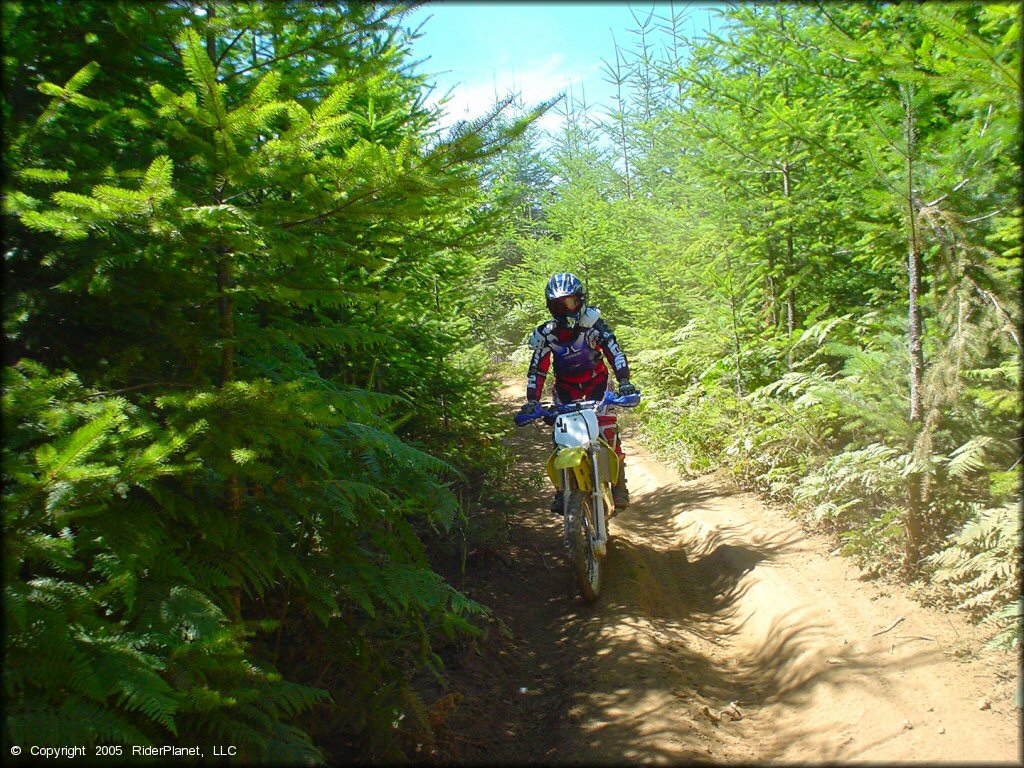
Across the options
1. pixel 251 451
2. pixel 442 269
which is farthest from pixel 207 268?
pixel 442 269

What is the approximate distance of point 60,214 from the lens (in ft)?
8.71

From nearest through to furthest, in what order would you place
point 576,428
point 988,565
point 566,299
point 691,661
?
point 988,565
point 691,661
point 576,428
point 566,299

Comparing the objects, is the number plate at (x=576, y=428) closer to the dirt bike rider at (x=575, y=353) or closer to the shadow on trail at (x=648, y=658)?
the dirt bike rider at (x=575, y=353)

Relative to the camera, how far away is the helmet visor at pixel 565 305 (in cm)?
670

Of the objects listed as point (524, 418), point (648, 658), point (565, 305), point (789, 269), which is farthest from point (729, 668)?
point (789, 269)

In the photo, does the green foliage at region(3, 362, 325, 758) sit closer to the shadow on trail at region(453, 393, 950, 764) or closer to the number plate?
the shadow on trail at region(453, 393, 950, 764)

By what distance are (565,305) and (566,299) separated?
0.24 ft

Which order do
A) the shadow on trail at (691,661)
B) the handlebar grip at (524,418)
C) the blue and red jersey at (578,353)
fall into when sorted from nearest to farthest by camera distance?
1. the shadow on trail at (691,661)
2. the handlebar grip at (524,418)
3. the blue and red jersey at (578,353)

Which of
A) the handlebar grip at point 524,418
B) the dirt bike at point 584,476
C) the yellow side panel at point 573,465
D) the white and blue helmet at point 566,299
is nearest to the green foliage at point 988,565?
the dirt bike at point 584,476

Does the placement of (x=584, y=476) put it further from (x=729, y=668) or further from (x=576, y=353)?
(x=729, y=668)

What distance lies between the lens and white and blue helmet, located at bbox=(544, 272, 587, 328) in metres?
6.69

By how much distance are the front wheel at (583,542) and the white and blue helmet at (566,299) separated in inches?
74.2

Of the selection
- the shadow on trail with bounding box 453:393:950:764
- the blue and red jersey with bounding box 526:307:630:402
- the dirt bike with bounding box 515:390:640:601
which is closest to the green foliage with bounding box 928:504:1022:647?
the shadow on trail with bounding box 453:393:950:764

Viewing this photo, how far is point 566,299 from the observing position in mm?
6695
